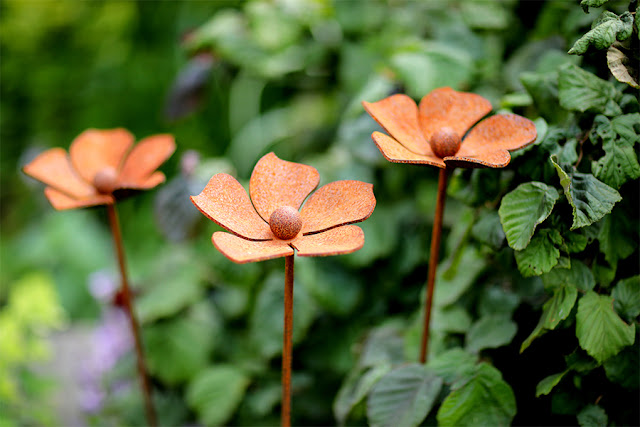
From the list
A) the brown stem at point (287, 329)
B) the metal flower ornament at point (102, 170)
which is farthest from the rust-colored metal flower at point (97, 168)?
the brown stem at point (287, 329)

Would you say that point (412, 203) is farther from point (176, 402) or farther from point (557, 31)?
point (176, 402)

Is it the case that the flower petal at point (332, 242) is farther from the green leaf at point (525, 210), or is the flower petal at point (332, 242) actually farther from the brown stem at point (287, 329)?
the green leaf at point (525, 210)

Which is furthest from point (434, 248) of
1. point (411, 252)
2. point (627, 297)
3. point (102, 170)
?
point (102, 170)

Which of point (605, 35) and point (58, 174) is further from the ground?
point (605, 35)

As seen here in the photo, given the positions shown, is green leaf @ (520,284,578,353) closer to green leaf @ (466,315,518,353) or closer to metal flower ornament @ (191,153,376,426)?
green leaf @ (466,315,518,353)

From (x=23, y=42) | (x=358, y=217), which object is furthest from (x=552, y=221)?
(x=23, y=42)

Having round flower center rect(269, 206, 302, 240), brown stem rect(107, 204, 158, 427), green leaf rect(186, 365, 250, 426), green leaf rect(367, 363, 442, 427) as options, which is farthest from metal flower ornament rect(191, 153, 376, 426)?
green leaf rect(186, 365, 250, 426)

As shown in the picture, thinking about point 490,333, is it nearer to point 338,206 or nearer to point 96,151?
point 338,206
